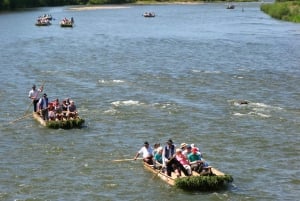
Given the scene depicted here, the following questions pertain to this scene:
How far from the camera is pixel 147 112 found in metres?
44.1

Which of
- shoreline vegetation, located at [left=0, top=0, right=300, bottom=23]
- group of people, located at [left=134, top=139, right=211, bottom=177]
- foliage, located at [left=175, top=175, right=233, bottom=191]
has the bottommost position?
shoreline vegetation, located at [left=0, top=0, right=300, bottom=23]

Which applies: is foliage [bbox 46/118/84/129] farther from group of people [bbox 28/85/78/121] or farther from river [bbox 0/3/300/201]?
group of people [bbox 28/85/78/121]

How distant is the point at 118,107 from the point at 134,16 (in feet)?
298

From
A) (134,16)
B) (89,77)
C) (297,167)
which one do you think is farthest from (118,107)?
(134,16)

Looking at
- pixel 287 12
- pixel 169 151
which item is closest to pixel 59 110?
pixel 169 151

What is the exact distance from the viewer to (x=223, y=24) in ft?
366

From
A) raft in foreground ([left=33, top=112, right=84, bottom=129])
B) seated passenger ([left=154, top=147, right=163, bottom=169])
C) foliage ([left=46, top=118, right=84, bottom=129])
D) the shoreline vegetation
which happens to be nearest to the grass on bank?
the shoreline vegetation

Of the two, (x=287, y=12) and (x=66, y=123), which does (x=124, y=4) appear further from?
(x=66, y=123)

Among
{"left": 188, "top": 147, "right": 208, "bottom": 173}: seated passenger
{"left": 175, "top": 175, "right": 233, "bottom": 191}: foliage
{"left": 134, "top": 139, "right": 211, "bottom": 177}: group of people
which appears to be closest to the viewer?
{"left": 175, "top": 175, "right": 233, "bottom": 191}: foliage

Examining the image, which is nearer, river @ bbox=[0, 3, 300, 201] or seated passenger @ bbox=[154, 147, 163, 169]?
river @ bbox=[0, 3, 300, 201]

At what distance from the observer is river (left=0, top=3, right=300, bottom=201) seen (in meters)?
30.5

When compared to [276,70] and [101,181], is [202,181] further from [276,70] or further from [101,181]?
[276,70]

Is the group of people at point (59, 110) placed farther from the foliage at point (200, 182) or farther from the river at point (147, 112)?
the foliage at point (200, 182)

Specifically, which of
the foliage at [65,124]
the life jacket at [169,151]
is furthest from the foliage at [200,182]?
the foliage at [65,124]
